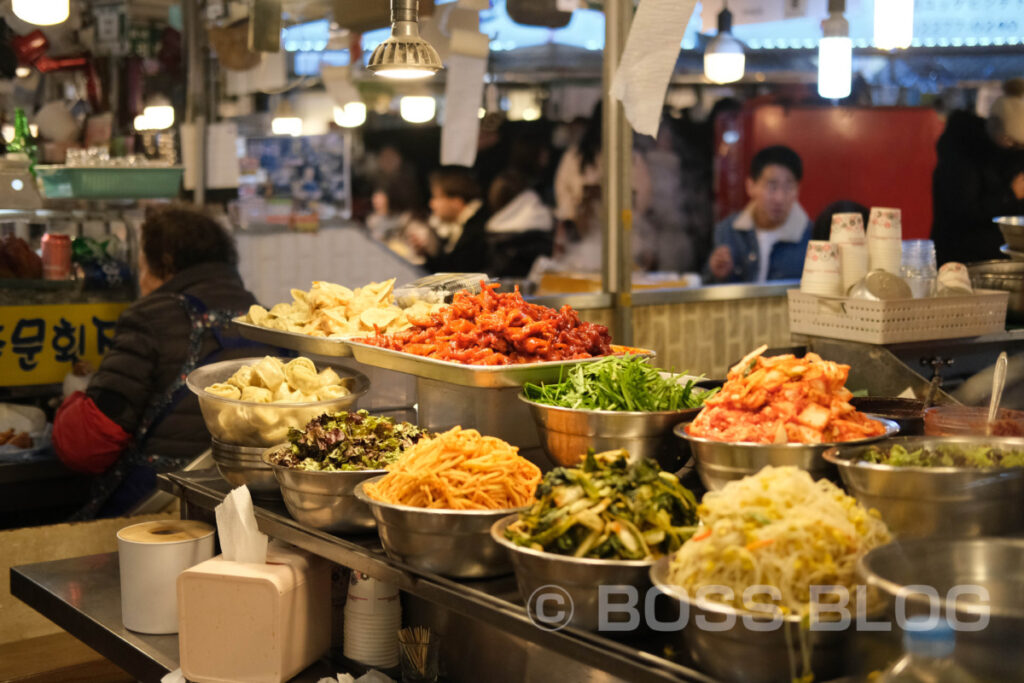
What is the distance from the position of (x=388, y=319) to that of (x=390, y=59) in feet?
2.46

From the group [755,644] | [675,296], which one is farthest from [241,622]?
[675,296]

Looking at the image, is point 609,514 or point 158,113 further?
point 158,113

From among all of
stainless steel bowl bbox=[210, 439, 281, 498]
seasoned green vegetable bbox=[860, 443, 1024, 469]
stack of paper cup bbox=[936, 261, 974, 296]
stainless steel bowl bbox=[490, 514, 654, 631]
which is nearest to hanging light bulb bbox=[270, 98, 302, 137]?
stainless steel bowl bbox=[210, 439, 281, 498]

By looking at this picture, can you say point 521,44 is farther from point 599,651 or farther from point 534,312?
point 599,651

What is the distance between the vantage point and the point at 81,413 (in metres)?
4.01

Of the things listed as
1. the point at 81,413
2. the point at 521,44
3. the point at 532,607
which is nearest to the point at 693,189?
the point at 521,44

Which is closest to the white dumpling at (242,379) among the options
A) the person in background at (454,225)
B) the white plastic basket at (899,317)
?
the white plastic basket at (899,317)

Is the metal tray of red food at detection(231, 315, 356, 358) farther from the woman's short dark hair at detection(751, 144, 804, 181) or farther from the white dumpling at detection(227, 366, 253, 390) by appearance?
the woman's short dark hair at detection(751, 144, 804, 181)

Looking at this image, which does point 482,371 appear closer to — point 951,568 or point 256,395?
point 256,395

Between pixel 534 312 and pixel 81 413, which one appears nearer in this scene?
pixel 534 312

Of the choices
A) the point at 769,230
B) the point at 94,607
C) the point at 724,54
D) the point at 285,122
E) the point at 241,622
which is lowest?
the point at 94,607

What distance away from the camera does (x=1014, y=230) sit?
11.5 ft

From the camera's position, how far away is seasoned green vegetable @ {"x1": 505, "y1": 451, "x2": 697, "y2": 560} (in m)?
1.71

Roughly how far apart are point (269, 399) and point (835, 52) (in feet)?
11.5
